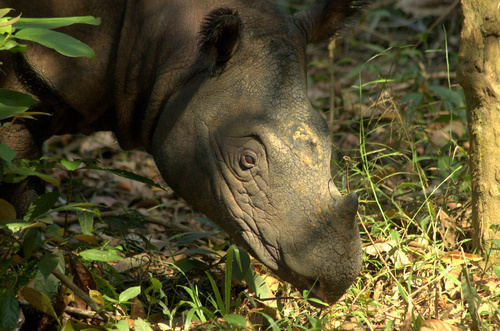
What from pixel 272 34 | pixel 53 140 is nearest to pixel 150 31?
pixel 272 34

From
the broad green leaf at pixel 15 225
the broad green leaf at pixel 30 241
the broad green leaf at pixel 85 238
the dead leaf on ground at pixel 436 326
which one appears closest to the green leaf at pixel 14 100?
the broad green leaf at pixel 15 225

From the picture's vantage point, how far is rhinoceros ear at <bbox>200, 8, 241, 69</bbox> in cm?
304

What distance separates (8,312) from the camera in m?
2.48

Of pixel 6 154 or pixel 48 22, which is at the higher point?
pixel 48 22

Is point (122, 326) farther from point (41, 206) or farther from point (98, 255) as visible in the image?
point (41, 206)

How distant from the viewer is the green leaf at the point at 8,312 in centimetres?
247

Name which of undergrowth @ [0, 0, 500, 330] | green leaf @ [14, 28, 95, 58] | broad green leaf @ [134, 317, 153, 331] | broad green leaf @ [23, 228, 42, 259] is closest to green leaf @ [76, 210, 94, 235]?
undergrowth @ [0, 0, 500, 330]

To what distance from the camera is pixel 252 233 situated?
3045 mm

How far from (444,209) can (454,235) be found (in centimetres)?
31

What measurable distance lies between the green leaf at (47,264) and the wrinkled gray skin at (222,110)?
3.19 feet

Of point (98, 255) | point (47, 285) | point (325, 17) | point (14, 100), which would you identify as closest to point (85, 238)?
point (98, 255)

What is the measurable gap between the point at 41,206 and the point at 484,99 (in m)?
2.46

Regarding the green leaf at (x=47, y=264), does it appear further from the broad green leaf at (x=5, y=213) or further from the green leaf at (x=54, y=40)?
the green leaf at (x=54, y=40)

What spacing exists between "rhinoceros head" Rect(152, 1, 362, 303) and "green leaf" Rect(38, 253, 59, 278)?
971mm
